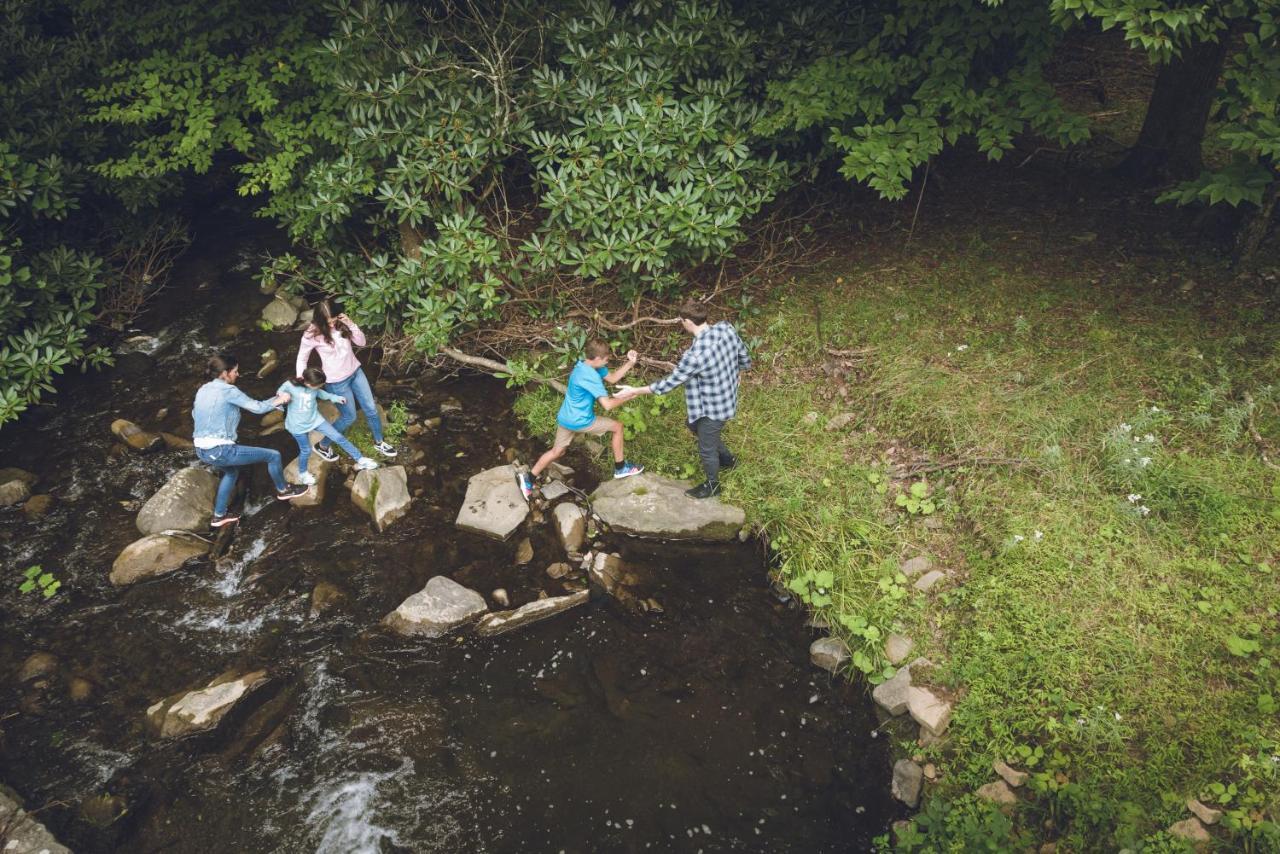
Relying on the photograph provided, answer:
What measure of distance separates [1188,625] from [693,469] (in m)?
4.31

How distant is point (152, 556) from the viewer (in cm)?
686

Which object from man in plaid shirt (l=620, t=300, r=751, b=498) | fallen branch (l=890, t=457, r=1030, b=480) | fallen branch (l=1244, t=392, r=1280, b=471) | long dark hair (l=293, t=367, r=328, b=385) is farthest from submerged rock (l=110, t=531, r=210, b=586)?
fallen branch (l=1244, t=392, r=1280, b=471)

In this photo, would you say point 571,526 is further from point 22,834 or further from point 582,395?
point 22,834

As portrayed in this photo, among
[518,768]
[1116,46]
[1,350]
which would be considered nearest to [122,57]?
[1,350]

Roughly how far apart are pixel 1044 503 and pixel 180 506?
28.0 feet

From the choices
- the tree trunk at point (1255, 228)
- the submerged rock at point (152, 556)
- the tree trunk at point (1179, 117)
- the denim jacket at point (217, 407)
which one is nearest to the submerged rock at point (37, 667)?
the submerged rock at point (152, 556)

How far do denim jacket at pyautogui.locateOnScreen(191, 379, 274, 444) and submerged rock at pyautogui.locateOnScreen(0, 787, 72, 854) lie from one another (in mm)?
3235

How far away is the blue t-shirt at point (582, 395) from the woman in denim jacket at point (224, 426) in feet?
9.52

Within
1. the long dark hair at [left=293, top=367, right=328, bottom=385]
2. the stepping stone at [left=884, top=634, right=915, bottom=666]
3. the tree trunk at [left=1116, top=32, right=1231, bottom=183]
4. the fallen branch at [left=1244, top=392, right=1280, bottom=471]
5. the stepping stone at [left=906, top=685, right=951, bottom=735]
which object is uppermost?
the tree trunk at [left=1116, top=32, right=1231, bottom=183]

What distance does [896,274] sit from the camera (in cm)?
879

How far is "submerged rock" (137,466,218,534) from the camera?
7207 millimetres

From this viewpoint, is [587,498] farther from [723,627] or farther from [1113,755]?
[1113,755]

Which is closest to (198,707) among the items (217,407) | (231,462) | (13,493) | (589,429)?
(231,462)

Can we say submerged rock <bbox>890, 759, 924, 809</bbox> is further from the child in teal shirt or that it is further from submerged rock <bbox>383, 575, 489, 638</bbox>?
the child in teal shirt
